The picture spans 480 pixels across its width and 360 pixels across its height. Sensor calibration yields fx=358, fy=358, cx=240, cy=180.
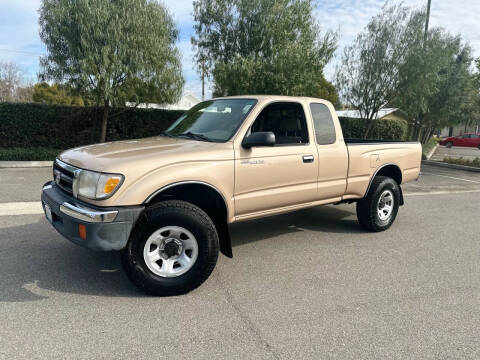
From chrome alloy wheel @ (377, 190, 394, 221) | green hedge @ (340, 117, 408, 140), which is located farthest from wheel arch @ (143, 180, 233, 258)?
green hedge @ (340, 117, 408, 140)

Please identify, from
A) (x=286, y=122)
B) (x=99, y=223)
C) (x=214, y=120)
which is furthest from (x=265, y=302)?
(x=286, y=122)

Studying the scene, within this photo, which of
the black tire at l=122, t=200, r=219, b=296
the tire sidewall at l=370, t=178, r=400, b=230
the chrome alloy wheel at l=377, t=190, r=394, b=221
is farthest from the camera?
the chrome alloy wheel at l=377, t=190, r=394, b=221

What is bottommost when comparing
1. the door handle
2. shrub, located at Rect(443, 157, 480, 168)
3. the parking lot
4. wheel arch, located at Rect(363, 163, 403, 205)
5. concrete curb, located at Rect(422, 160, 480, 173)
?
the parking lot

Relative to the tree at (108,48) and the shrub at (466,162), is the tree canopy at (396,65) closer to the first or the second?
the shrub at (466,162)

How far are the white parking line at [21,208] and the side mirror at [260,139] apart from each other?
4212 mm

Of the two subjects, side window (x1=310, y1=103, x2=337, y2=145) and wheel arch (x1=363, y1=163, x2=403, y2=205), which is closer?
side window (x1=310, y1=103, x2=337, y2=145)

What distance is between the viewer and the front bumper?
305 centimetres

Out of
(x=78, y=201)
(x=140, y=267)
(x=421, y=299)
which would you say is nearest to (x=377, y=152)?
(x=421, y=299)

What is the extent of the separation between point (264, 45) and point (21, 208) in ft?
31.9

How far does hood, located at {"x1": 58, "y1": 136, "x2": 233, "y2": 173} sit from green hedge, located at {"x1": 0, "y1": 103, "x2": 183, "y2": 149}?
1038cm

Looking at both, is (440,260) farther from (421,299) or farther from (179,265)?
(179,265)

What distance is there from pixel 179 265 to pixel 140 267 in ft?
1.28

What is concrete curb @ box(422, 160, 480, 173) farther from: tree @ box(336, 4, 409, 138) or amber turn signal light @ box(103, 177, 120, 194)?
amber turn signal light @ box(103, 177, 120, 194)

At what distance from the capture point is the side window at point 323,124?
15.3 feet
